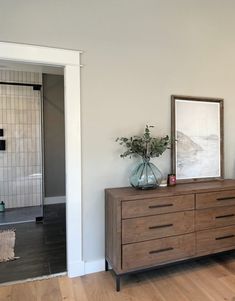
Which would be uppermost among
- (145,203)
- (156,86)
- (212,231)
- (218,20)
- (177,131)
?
(218,20)

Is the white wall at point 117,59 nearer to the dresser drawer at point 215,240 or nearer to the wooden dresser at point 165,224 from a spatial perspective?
the wooden dresser at point 165,224

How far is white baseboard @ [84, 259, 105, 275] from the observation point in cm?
240

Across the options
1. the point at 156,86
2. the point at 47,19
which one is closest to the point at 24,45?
the point at 47,19

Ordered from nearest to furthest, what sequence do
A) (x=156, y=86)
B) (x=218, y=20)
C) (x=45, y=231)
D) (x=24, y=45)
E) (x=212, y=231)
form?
(x=24, y=45) → (x=212, y=231) → (x=156, y=86) → (x=218, y=20) → (x=45, y=231)

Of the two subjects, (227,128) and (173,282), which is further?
(227,128)

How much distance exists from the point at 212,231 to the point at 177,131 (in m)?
1.07

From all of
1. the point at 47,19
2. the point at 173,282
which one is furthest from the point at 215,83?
the point at 173,282

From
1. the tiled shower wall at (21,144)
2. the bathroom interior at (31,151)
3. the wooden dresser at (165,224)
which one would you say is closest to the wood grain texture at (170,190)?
the wooden dresser at (165,224)

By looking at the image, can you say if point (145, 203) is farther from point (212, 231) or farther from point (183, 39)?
point (183, 39)

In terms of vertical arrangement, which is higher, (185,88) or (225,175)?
(185,88)

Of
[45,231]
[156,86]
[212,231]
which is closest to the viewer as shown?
[212,231]

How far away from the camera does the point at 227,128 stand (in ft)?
9.82

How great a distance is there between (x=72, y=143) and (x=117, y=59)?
94 centimetres

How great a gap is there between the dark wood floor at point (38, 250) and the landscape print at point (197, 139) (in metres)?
1.61
